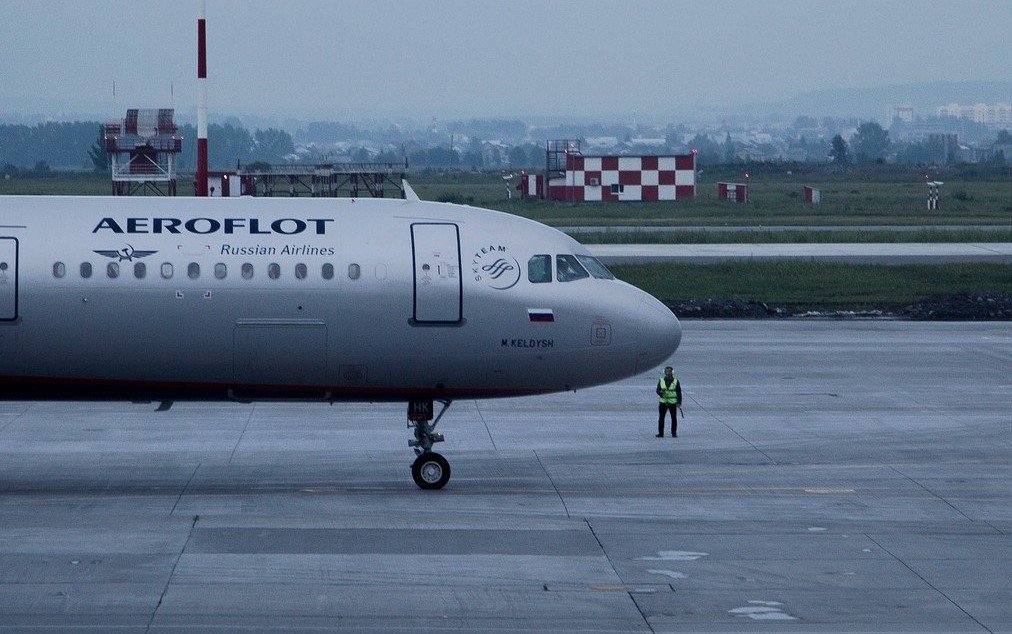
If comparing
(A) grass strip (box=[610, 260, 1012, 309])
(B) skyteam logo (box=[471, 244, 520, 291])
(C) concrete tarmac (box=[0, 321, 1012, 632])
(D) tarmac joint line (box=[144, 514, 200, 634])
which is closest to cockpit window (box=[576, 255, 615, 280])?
(B) skyteam logo (box=[471, 244, 520, 291])

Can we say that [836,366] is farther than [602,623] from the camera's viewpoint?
Yes

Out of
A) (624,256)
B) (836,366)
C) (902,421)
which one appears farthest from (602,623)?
(624,256)

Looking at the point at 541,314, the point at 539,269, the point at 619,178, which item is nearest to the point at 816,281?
the point at 539,269

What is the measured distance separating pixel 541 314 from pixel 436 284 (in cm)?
158

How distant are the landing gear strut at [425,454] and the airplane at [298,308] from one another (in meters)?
0.03

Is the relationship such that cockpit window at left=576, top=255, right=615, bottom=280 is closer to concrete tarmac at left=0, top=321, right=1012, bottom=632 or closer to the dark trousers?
concrete tarmac at left=0, top=321, right=1012, bottom=632

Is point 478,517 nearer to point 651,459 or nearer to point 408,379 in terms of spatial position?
point 408,379

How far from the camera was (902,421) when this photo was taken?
992 inches

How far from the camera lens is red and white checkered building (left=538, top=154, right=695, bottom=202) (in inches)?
3425

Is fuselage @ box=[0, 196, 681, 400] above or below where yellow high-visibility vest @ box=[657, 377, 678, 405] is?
above

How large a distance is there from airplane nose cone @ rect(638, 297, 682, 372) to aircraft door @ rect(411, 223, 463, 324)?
2719 millimetres

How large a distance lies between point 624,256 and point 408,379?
1250 inches

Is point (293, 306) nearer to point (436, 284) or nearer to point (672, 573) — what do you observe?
point (436, 284)

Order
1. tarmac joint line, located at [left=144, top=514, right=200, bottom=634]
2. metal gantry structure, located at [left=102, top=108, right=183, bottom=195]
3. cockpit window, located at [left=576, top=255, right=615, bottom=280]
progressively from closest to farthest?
tarmac joint line, located at [left=144, top=514, right=200, bottom=634] < cockpit window, located at [left=576, top=255, right=615, bottom=280] < metal gantry structure, located at [left=102, top=108, right=183, bottom=195]
